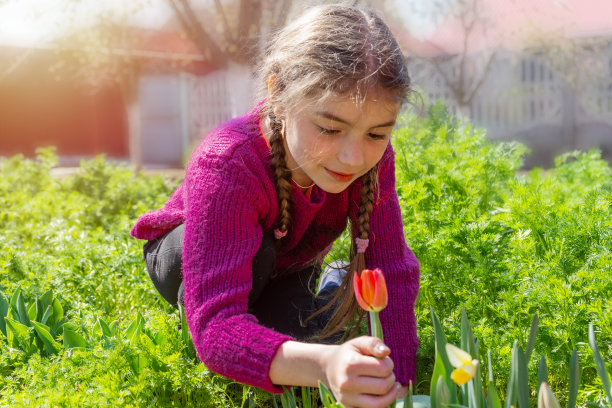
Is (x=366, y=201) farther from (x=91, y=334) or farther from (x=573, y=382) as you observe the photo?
(x=91, y=334)

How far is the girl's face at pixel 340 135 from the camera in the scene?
4.98 ft

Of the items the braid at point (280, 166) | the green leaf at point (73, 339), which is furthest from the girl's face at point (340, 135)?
the green leaf at point (73, 339)

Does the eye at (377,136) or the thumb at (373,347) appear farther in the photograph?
the eye at (377,136)

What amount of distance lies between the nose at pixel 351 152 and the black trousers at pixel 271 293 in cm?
55

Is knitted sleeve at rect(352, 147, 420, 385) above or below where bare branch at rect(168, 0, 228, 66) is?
below

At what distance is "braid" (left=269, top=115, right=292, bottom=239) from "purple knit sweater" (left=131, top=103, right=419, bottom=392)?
25 millimetres

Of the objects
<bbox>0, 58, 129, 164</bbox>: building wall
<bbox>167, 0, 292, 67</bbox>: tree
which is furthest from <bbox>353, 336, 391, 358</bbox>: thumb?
<bbox>0, 58, 129, 164</bbox>: building wall

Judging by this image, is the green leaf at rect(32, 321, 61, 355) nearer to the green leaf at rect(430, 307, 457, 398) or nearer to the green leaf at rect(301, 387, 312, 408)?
the green leaf at rect(301, 387, 312, 408)

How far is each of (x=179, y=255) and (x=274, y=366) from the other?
2.42 ft

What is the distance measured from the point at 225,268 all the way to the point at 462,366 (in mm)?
664

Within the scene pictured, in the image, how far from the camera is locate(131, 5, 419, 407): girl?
1411 millimetres

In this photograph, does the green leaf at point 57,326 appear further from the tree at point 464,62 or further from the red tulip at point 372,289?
the tree at point 464,62

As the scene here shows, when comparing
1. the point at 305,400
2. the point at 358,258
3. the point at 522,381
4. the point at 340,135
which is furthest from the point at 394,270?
the point at 522,381

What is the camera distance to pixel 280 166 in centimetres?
177
